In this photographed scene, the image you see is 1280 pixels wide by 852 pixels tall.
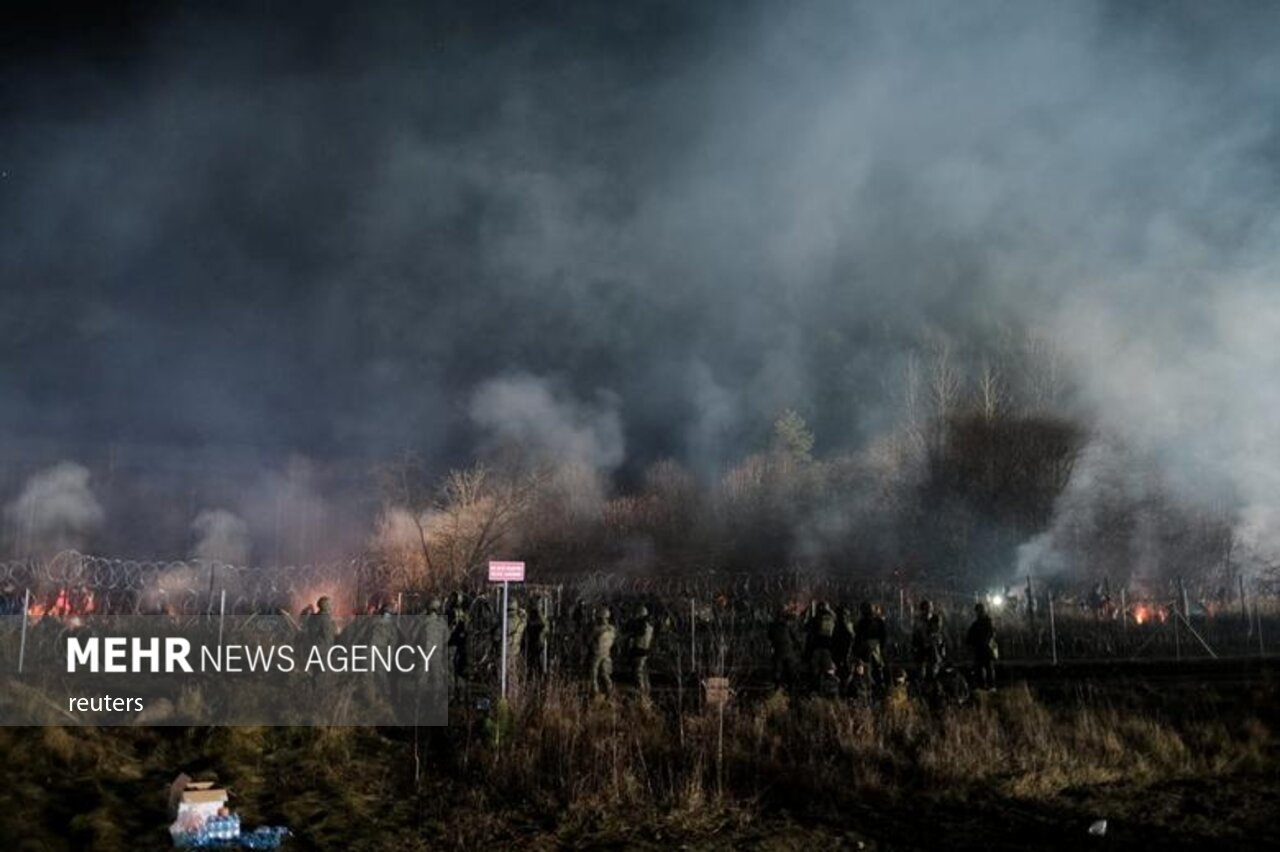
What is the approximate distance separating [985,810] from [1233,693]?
7464mm

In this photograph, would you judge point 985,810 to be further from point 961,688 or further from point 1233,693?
point 1233,693

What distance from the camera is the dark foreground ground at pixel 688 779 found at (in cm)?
926

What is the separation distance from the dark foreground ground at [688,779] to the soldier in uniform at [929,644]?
3.62m

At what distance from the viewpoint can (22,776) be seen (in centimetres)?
1004

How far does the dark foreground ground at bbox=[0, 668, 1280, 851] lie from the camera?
9258 mm

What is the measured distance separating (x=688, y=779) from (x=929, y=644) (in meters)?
8.56

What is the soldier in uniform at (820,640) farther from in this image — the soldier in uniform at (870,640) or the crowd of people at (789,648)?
the soldier in uniform at (870,640)

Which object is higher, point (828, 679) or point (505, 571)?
point (505, 571)

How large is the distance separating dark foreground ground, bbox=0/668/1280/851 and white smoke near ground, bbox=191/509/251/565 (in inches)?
1469

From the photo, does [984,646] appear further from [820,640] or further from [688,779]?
[688,779]

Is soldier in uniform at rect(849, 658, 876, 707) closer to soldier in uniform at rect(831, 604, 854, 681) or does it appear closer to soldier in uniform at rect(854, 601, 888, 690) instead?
soldier in uniform at rect(854, 601, 888, 690)

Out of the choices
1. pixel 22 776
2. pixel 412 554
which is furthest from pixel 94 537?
pixel 22 776

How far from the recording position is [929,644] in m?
17.2

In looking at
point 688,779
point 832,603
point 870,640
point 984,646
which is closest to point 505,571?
point 688,779
